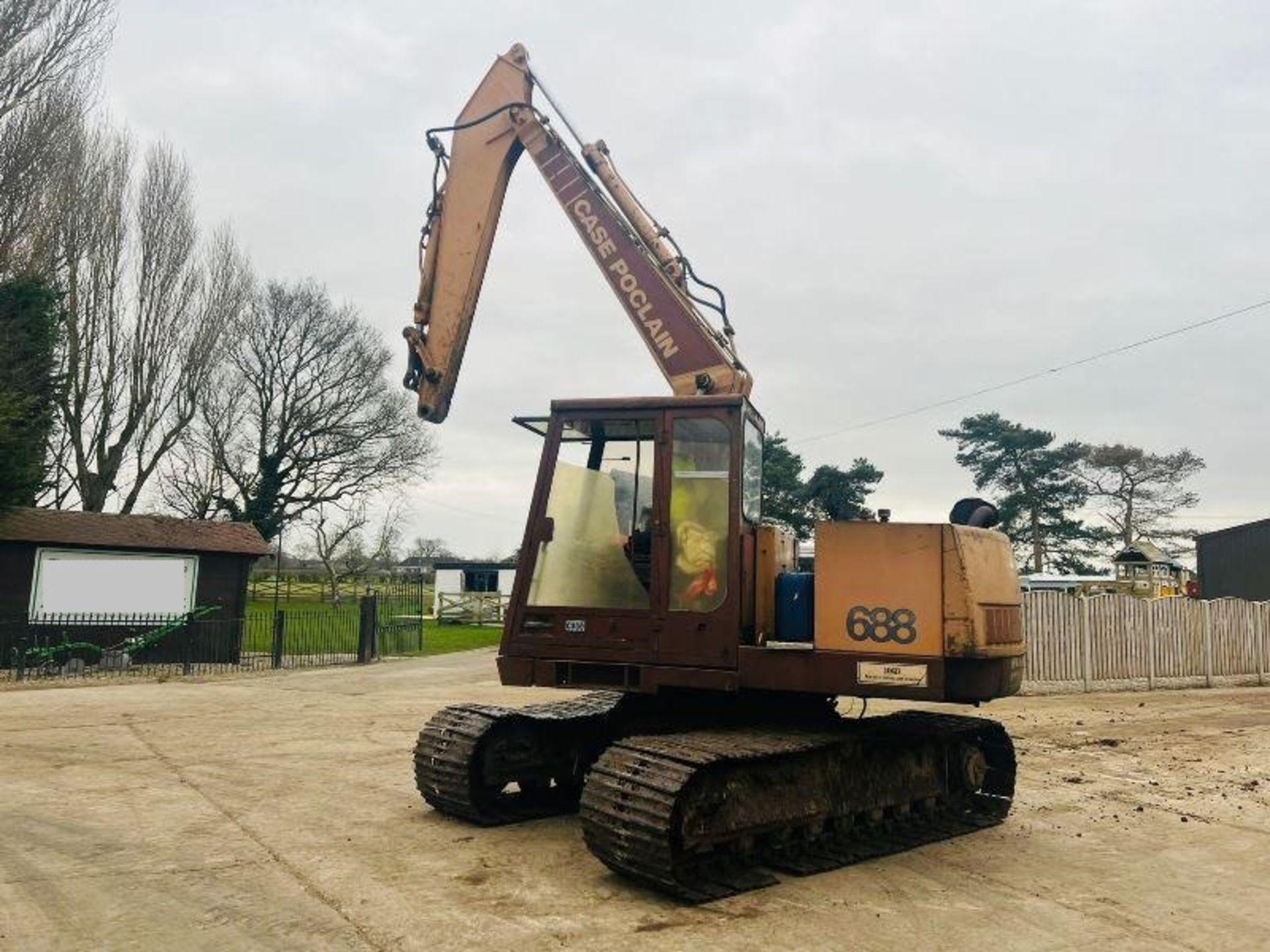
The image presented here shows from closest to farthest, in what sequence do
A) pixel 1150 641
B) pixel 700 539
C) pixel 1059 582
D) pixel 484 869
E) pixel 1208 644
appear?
pixel 484 869 → pixel 700 539 → pixel 1150 641 → pixel 1208 644 → pixel 1059 582

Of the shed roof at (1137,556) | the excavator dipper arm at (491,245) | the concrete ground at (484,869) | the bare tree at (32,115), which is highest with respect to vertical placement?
the bare tree at (32,115)

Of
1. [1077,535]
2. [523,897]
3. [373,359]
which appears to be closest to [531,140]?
[523,897]

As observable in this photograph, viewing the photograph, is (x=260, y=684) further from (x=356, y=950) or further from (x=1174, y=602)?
(x=1174, y=602)

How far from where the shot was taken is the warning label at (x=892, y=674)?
17.3ft

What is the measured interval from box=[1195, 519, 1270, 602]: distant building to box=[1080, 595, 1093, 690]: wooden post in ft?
53.1

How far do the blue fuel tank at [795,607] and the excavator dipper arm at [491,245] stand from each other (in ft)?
7.95

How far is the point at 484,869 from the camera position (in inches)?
203

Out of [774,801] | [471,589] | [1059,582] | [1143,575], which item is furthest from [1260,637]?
[471,589]

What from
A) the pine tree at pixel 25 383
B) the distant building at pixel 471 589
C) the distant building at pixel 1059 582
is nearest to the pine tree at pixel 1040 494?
the distant building at pixel 1059 582

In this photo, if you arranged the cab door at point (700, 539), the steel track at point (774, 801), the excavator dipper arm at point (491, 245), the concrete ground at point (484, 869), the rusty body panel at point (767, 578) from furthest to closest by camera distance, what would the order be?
the excavator dipper arm at point (491, 245) < the rusty body panel at point (767, 578) < the cab door at point (700, 539) < the steel track at point (774, 801) < the concrete ground at point (484, 869)

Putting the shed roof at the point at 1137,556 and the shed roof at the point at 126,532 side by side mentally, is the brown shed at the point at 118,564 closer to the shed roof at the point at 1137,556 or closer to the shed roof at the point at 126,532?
the shed roof at the point at 126,532

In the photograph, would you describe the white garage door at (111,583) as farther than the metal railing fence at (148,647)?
Yes

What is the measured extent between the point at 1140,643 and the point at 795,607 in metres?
13.8

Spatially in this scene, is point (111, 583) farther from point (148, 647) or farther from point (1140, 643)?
point (1140, 643)
